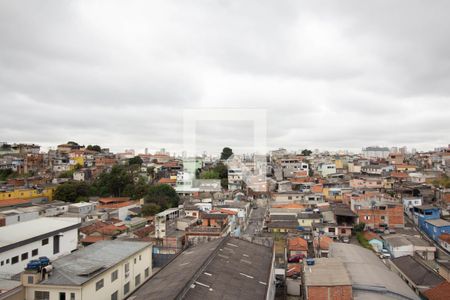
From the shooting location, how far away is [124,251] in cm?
934

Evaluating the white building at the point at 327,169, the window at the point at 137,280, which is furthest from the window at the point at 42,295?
the white building at the point at 327,169

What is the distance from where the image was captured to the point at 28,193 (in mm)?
25016

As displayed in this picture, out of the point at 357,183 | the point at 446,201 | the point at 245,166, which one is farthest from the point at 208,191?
the point at 446,201

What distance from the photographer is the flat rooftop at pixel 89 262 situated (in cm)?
716

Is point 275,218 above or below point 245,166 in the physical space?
below

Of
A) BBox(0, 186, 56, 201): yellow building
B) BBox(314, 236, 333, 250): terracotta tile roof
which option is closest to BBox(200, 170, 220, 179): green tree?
BBox(0, 186, 56, 201): yellow building

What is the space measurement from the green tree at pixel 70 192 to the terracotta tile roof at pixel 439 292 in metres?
24.0

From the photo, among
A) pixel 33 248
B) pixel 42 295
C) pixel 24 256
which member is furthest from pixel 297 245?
pixel 24 256

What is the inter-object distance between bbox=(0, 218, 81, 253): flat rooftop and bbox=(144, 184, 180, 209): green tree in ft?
33.7

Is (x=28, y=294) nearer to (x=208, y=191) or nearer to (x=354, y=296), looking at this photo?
(x=354, y=296)

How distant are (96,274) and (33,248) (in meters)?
5.02

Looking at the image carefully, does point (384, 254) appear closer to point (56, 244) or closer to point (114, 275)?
point (114, 275)

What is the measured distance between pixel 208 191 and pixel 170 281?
21.4 metres

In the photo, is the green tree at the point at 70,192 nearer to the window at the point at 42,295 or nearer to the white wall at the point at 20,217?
the white wall at the point at 20,217
